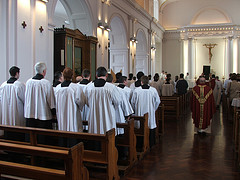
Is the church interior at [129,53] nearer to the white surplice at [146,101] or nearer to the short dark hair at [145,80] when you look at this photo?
the white surplice at [146,101]

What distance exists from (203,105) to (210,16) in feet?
60.3

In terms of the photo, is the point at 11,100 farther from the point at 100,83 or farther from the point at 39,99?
the point at 100,83

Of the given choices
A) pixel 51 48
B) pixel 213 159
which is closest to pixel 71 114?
pixel 213 159

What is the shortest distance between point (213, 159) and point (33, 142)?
12.4 ft

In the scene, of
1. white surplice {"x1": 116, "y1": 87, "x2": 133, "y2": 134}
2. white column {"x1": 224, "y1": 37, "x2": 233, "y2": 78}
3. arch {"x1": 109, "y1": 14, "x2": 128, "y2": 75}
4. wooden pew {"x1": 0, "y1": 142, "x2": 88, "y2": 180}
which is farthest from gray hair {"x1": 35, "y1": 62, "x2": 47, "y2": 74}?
white column {"x1": 224, "y1": 37, "x2": 233, "y2": 78}

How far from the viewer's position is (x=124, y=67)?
1516 cm

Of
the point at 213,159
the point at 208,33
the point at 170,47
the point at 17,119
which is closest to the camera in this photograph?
the point at 17,119

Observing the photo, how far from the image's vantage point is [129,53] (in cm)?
1510

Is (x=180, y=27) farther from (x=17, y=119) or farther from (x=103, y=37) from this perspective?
(x=17, y=119)

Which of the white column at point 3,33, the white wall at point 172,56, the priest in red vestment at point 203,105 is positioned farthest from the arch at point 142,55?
the white column at point 3,33

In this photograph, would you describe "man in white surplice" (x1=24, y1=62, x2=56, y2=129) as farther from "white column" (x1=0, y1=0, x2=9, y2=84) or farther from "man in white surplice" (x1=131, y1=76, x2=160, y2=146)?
"man in white surplice" (x1=131, y1=76, x2=160, y2=146)

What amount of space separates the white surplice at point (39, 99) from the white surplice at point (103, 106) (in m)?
0.82

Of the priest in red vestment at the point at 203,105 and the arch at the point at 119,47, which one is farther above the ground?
the arch at the point at 119,47

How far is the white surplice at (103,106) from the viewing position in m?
4.71
